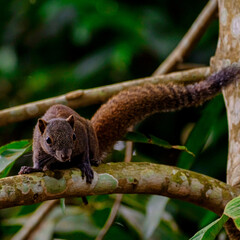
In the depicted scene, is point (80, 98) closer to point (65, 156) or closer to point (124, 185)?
point (65, 156)

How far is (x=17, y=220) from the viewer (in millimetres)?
3586

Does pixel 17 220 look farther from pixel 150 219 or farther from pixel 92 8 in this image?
pixel 92 8

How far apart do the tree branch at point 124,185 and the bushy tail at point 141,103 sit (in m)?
0.69

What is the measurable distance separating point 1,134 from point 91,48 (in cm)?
126

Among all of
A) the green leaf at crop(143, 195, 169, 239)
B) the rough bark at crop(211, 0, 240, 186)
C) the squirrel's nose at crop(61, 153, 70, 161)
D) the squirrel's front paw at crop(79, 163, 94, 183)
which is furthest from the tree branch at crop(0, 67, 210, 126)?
the squirrel's front paw at crop(79, 163, 94, 183)

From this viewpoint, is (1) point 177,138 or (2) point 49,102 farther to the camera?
(1) point 177,138

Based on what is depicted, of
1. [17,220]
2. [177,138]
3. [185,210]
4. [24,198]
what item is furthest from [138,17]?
[24,198]

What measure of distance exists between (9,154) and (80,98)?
79cm

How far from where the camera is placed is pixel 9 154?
236 centimetres

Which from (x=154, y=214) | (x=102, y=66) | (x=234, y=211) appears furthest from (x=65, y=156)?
(x=102, y=66)

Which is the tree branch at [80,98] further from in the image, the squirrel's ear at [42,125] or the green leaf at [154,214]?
the green leaf at [154,214]

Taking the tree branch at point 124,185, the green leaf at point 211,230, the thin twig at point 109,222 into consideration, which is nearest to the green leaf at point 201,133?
the thin twig at point 109,222

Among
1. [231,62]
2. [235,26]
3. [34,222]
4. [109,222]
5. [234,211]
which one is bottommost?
[34,222]

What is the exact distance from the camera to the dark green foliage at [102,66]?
3578 mm
